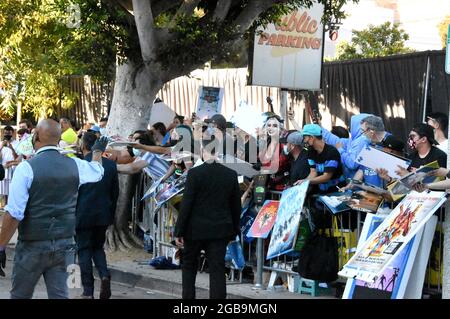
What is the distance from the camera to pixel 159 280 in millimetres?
11289

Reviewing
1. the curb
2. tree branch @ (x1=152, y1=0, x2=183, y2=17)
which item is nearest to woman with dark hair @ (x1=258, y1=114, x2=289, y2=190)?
the curb

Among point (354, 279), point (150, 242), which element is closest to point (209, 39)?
point (150, 242)

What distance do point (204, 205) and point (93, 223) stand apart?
1.82m

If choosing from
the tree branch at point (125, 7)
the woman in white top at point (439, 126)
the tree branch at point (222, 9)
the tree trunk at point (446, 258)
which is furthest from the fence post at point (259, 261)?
the tree branch at point (125, 7)

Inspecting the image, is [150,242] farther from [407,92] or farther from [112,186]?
[407,92]

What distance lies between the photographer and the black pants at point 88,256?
9959 millimetres

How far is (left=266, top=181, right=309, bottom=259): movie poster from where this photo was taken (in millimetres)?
9945

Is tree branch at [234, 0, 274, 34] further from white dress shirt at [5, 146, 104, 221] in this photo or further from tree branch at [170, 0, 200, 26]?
white dress shirt at [5, 146, 104, 221]

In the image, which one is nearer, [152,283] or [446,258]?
[446,258]

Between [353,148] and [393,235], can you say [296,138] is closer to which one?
[353,148]

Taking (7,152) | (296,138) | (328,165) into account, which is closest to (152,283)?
(296,138)

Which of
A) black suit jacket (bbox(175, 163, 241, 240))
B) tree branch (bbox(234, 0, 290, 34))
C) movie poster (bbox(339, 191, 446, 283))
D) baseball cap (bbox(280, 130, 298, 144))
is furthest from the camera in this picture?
tree branch (bbox(234, 0, 290, 34))

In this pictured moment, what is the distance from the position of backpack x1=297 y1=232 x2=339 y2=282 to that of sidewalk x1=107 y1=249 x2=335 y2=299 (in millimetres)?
357
